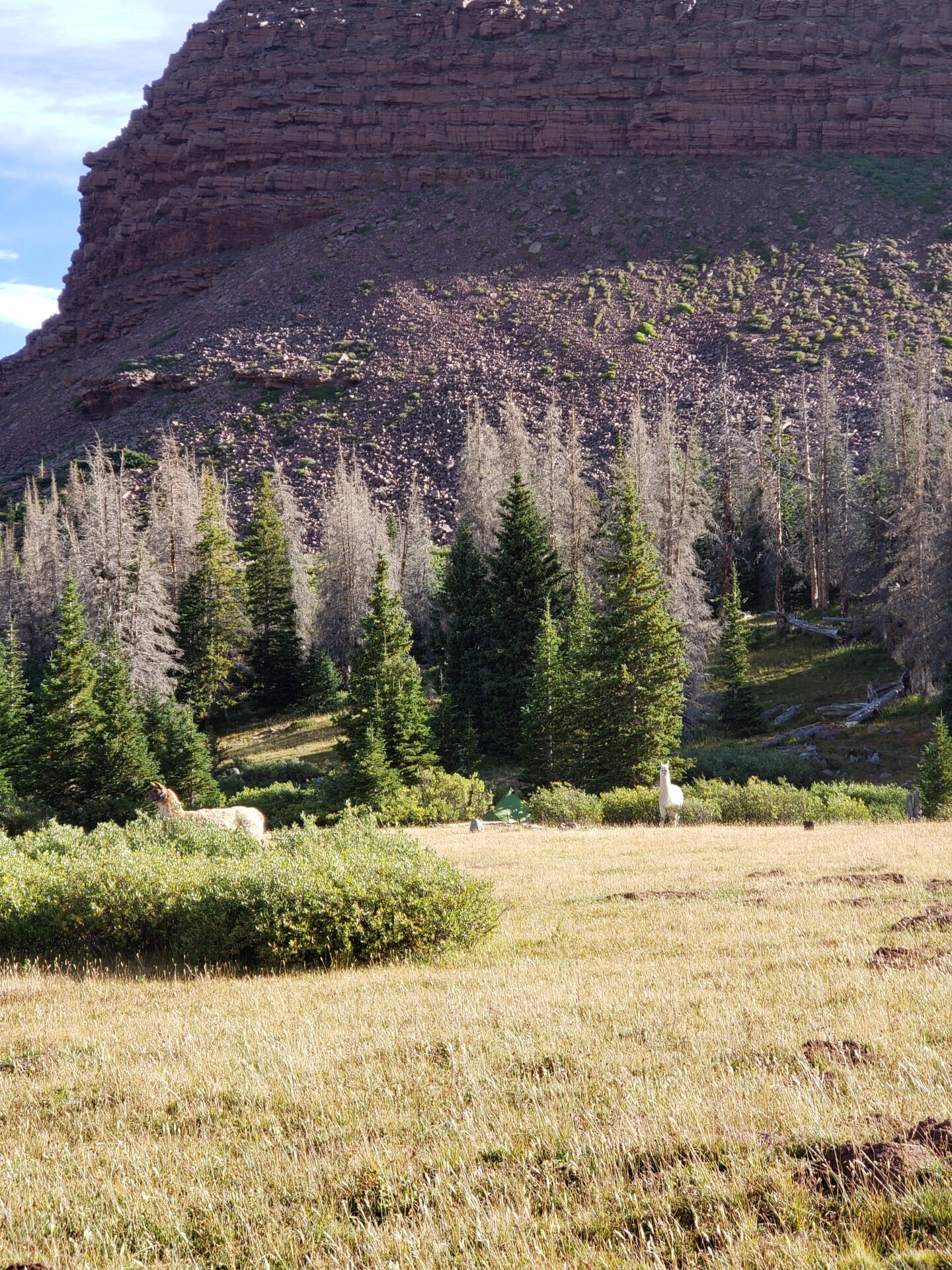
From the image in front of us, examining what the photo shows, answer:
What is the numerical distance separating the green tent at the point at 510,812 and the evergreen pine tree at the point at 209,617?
72.3ft

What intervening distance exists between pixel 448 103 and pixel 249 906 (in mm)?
125175

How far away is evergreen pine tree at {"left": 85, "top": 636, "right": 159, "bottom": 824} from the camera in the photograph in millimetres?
33938

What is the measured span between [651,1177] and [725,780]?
1097 inches

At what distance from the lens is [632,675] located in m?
31.0

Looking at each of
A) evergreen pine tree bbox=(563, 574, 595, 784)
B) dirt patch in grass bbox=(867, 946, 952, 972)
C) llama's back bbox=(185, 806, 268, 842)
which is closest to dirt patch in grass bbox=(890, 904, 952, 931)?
dirt patch in grass bbox=(867, 946, 952, 972)


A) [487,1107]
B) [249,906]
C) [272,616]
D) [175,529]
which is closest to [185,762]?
[272,616]

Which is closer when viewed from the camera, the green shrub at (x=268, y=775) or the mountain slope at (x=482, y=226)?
the green shrub at (x=268, y=775)

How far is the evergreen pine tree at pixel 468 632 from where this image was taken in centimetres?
4178

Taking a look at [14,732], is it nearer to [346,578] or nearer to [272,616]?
[272,616]

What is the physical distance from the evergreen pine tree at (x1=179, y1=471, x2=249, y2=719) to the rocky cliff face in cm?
7374

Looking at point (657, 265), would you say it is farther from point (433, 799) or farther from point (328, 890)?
point (328, 890)

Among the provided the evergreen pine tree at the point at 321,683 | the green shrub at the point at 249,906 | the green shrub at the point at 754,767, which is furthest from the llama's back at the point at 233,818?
the evergreen pine tree at the point at 321,683

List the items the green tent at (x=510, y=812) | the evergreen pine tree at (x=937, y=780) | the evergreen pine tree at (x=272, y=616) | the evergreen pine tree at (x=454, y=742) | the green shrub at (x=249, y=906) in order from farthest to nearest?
the evergreen pine tree at (x=272, y=616)
the evergreen pine tree at (x=454, y=742)
the green tent at (x=510, y=812)
the evergreen pine tree at (x=937, y=780)
the green shrub at (x=249, y=906)

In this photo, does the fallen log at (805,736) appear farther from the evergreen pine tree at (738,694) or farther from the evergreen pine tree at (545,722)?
the evergreen pine tree at (545,722)
